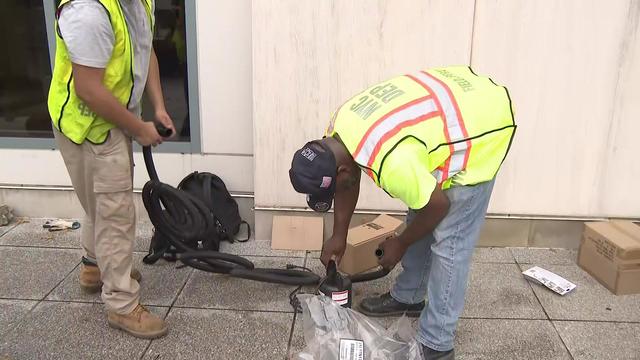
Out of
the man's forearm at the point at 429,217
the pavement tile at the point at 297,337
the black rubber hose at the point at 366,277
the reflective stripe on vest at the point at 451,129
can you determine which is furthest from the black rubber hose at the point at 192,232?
the reflective stripe on vest at the point at 451,129

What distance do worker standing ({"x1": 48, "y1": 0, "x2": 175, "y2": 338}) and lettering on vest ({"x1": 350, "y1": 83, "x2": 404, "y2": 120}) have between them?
1.06 m

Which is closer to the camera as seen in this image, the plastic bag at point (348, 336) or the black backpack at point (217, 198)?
the plastic bag at point (348, 336)

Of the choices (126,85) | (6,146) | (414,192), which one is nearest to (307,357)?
(414,192)

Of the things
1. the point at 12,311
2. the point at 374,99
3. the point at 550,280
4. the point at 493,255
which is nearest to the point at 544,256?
→ the point at 493,255

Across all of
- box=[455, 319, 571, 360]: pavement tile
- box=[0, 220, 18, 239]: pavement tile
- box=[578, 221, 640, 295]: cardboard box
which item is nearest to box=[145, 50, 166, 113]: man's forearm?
box=[0, 220, 18, 239]: pavement tile

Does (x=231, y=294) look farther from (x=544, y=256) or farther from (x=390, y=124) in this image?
(x=544, y=256)

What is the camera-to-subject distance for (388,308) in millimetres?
3215

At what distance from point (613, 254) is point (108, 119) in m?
2.98

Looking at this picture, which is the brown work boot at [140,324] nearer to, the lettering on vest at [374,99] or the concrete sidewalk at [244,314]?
the concrete sidewalk at [244,314]

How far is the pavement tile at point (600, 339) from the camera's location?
115 inches

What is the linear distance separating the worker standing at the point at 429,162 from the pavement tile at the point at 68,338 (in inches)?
44.9

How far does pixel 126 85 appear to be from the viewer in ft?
9.10

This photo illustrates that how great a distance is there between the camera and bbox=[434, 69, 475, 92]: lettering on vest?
8.00ft

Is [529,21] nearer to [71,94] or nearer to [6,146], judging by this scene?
[71,94]
